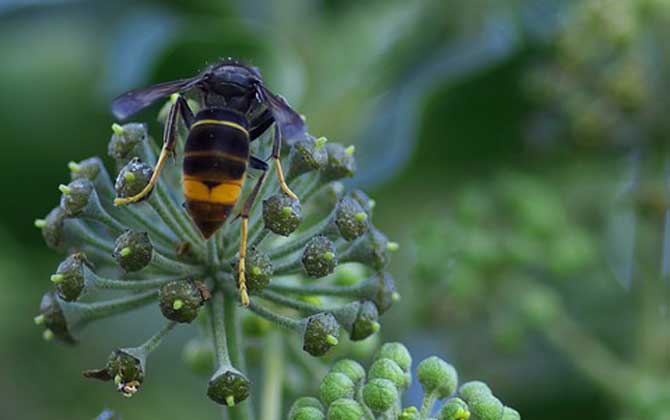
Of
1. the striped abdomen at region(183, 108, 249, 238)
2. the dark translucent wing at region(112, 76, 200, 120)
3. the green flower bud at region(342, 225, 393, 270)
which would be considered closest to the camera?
the striped abdomen at region(183, 108, 249, 238)

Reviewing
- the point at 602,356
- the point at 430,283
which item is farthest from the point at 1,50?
the point at 602,356

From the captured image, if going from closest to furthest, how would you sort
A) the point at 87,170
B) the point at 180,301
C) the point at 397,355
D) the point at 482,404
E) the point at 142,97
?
the point at 180,301 < the point at 482,404 < the point at 397,355 < the point at 87,170 < the point at 142,97

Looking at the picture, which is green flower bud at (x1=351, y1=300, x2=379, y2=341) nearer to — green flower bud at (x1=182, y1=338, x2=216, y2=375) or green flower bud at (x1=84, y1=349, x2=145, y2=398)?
green flower bud at (x1=84, y1=349, x2=145, y2=398)

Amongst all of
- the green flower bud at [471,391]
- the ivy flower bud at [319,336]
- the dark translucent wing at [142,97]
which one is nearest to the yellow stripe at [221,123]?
the dark translucent wing at [142,97]

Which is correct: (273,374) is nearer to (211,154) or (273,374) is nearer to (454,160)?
(211,154)

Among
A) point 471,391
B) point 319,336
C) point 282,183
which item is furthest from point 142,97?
point 471,391

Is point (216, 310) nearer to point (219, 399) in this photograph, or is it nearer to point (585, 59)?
point (219, 399)

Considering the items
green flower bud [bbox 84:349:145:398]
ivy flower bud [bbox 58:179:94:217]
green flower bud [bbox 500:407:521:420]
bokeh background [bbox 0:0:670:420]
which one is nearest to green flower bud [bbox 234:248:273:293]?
green flower bud [bbox 84:349:145:398]
